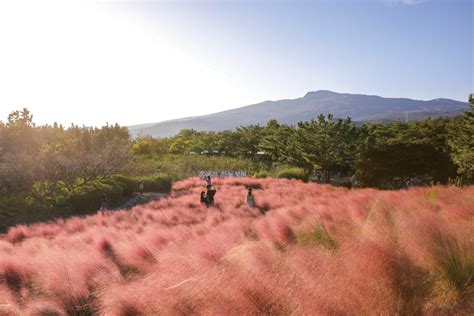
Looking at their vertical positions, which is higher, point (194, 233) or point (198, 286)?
point (198, 286)

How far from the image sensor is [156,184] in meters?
25.5

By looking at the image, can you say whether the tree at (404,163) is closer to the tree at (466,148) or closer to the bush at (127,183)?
the tree at (466,148)

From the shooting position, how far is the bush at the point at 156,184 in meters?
25.3

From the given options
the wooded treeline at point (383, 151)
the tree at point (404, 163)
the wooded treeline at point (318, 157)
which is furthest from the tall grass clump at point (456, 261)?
the tree at point (404, 163)

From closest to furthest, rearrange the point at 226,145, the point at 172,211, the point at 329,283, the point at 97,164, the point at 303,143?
1. the point at 329,283
2. the point at 172,211
3. the point at 97,164
4. the point at 303,143
5. the point at 226,145

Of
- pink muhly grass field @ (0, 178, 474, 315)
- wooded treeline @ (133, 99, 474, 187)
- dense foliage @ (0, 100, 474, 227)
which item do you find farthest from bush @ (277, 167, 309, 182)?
pink muhly grass field @ (0, 178, 474, 315)

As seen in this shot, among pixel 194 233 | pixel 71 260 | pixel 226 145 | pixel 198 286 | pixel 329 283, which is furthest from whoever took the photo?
pixel 226 145

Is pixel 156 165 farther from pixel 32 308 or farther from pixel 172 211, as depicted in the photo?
pixel 32 308

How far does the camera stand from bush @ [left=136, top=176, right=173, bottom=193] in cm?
2531

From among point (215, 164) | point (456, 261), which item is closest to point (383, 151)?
point (215, 164)

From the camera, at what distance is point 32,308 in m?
4.44

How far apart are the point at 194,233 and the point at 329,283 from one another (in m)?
5.03

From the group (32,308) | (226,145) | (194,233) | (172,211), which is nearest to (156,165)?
(226,145)

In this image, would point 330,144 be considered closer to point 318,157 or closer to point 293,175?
point 318,157
